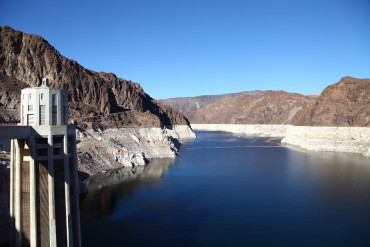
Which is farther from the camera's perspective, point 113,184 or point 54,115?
point 113,184

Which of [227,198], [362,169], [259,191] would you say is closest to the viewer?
[227,198]

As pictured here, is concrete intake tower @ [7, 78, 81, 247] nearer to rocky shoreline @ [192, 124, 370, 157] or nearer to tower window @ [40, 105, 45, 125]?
tower window @ [40, 105, 45, 125]

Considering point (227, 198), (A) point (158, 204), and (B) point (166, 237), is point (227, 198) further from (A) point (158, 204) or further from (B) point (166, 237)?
(B) point (166, 237)

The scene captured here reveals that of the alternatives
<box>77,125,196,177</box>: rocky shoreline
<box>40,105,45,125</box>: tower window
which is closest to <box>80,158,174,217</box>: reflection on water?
<box>77,125,196,177</box>: rocky shoreline

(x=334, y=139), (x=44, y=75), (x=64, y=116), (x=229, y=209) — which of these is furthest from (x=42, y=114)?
(x=334, y=139)

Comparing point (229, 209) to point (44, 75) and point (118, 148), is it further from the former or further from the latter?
point (44, 75)

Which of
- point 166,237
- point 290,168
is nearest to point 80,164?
point 166,237
